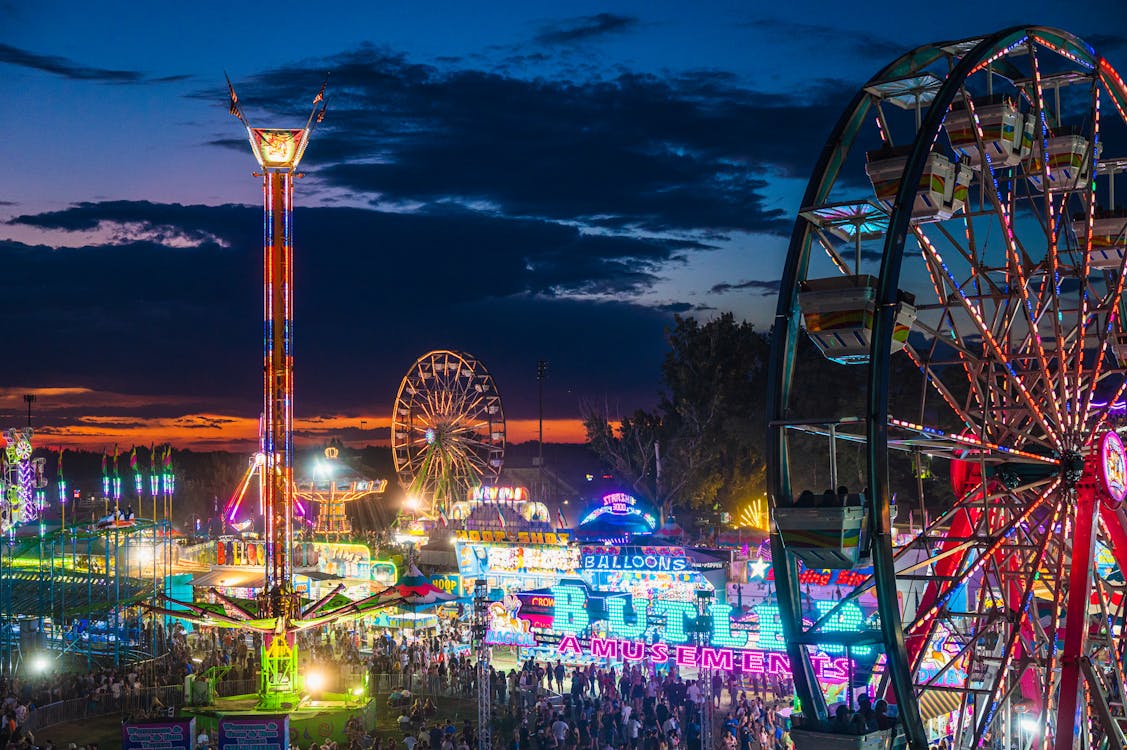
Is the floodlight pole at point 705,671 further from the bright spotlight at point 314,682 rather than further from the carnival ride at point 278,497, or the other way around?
the bright spotlight at point 314,682

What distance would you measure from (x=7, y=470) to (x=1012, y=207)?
159 feet

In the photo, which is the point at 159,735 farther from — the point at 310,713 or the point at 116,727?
the point at 116,727

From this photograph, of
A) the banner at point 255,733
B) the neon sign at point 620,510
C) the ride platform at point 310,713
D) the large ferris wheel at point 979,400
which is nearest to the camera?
the large ferris wheel at point 979,400

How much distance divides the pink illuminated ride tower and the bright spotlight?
1.92 m

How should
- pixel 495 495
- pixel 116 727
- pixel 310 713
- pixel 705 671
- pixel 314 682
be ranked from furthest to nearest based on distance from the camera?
pixel 495 495 < pixel 314 682 < pixel 116 727 < pixel 310 713 < pixel 705 671

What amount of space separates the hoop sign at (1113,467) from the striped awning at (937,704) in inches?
230

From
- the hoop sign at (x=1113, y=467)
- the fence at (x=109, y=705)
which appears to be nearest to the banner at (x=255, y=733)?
the fence at (x=109, y=705)

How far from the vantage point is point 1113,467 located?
599 inches

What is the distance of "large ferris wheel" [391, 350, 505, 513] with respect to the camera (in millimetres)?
54344

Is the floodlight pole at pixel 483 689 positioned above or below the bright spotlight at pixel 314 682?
above

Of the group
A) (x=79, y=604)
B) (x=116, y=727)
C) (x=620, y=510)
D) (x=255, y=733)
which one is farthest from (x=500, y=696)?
(x=79, y=604)

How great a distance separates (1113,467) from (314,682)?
67.1ft

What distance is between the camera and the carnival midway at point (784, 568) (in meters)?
13.5

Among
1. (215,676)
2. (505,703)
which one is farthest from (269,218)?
(505,703)
